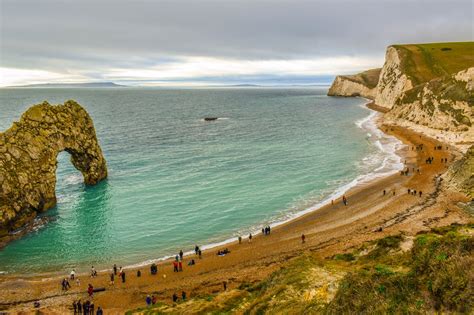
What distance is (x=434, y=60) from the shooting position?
151125 mm

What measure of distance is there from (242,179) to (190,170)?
10.9m

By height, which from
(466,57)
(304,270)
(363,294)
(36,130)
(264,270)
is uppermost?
(466,57)

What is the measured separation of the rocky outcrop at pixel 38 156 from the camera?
144 ft

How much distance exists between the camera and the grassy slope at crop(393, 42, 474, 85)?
138625mm

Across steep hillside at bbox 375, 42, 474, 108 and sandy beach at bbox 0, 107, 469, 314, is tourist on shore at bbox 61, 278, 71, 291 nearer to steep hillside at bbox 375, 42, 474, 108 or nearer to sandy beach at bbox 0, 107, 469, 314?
sandy beach at bbox 0, 107, 469, 314

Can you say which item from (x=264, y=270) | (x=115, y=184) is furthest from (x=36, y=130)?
(x=264, y=270)

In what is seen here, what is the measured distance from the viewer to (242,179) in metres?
59.6

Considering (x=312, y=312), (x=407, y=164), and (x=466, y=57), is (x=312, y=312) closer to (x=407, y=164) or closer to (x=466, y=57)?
(x=407, y=164)

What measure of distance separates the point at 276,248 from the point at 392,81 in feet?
449

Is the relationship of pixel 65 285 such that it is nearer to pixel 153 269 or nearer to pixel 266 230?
pixel 153 269

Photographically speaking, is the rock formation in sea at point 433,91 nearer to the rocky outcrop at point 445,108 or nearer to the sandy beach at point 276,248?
the rocky outcrop at point 445,108

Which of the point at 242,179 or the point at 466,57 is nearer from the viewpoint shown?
the point at 242,179

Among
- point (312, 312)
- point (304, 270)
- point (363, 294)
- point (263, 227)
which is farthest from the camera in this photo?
point (263, 227)

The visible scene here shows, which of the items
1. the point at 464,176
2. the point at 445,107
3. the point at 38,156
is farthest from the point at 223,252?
the point at 445,107
